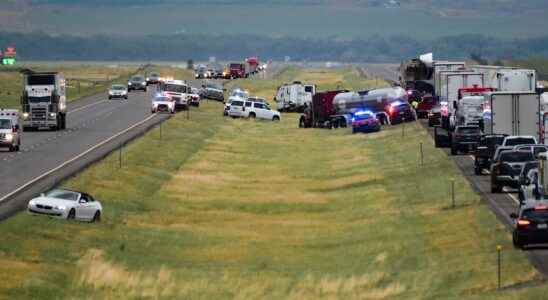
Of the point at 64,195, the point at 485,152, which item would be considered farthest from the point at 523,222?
the point at 485,152

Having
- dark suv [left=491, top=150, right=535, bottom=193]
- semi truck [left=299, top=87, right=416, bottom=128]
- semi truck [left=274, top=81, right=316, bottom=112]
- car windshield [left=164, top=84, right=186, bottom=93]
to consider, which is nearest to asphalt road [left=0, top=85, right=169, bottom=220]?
car windshield [left=164, top=84, right=186, bottom=93]

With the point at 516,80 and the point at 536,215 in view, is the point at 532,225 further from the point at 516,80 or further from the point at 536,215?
the point at 516,80

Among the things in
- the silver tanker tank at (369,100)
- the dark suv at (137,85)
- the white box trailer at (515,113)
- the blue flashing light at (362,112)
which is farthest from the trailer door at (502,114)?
the dark suv at (137,85)

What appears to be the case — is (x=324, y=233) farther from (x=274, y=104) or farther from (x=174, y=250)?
(x=274, y=104)

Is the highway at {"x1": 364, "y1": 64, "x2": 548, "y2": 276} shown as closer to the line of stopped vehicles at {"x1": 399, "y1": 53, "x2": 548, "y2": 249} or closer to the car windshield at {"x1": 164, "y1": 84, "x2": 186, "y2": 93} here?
the line of stopped vehicles at {"x1": 399, "y1": 53, "x2": 548, "y2": 249}

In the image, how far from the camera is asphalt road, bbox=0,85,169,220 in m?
63.7

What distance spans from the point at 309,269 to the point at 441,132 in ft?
140

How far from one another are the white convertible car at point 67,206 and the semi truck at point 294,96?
76.5 m

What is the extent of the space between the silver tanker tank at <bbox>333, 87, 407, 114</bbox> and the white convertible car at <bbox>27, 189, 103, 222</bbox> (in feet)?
187

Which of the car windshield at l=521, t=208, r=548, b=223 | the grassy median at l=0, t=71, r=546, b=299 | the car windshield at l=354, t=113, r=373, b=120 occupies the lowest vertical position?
the grassy median at l=0, t=71, r=546, b=299

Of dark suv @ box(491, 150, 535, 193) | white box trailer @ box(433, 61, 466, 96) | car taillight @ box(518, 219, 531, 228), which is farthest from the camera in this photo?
white box trailer @ box(433, 61, 466, 96)

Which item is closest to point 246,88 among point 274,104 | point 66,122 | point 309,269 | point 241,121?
point 274,104

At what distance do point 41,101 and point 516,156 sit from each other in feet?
152

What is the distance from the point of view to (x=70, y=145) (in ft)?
289
